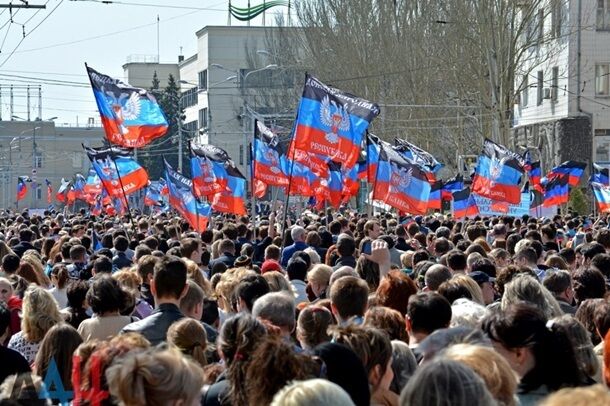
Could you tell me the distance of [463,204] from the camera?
104ft

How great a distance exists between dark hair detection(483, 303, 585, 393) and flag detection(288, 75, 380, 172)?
41.1 feet

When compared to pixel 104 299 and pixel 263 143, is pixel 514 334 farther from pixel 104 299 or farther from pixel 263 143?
pixel 263 143

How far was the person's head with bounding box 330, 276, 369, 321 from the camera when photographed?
8.06 m

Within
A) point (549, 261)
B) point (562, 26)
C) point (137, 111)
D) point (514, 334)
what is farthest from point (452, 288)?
point (562, 26)

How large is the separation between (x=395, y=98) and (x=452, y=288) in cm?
5013

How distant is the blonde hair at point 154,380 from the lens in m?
4.76

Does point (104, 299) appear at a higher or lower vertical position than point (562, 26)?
lower

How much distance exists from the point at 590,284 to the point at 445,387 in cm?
570

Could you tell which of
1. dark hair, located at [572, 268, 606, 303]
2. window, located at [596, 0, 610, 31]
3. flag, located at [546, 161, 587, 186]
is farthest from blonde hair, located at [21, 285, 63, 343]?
→ window, located at [596, 0, 610, 31]

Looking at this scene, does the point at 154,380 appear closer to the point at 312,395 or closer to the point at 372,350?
the point at 312,395

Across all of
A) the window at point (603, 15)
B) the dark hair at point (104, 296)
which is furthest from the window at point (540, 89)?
the dark hair at point (104, 296)

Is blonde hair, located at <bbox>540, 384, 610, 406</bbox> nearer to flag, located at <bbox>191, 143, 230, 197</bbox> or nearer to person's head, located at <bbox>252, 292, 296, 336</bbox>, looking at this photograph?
person's head, located at <bbox>252, 292, 296, 336</bbox>

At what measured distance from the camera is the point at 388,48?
58.4 meters

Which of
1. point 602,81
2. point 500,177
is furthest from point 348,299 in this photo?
point 602,81
